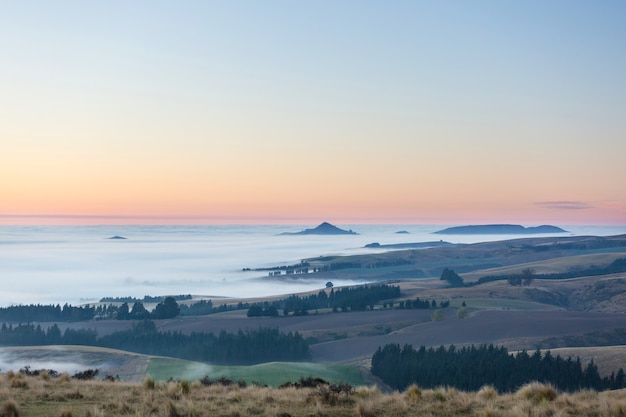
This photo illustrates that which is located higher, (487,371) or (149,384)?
(149,384)

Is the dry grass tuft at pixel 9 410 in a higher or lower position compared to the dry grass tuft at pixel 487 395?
higher

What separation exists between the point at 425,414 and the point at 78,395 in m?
10.1

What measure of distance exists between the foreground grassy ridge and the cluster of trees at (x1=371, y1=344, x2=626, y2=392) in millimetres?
41183

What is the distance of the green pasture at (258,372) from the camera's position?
202 feet

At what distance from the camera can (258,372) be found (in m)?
64.0

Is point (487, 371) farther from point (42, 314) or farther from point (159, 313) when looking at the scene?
point (42, 314)

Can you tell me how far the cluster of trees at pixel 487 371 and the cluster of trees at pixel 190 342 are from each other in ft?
81.3

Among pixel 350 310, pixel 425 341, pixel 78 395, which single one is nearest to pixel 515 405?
pixel 78 395

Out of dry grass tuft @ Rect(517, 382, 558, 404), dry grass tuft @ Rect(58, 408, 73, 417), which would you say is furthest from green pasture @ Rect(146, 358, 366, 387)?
dry grass tuft @ Rect(58, 408, 73, 417)

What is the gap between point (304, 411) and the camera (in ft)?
53.9

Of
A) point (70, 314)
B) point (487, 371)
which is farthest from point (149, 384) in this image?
point (70, 314)

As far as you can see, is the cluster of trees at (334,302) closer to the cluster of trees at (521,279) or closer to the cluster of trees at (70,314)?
the cluster of trees at (70,314)

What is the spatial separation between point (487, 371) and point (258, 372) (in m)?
22.7

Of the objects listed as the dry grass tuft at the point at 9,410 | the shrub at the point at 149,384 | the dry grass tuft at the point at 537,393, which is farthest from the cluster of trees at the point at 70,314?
the dry grass tuft at the point at 537,393
